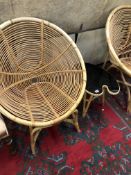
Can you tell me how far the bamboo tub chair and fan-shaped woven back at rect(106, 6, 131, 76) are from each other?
459mm

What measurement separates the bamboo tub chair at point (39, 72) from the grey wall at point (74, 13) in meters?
0.14

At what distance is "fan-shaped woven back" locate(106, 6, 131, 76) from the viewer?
6.95 ft

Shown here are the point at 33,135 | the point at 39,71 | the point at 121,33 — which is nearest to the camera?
the point at 33,135

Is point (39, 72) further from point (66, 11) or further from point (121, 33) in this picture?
point (121, 33)

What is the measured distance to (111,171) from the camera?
1975mm

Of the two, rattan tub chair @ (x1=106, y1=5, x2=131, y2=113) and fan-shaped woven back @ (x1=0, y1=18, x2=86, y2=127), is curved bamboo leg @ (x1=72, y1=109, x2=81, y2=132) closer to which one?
fan-shaped woven back @ (x1=0, y1=18, x2=86, y2=127)

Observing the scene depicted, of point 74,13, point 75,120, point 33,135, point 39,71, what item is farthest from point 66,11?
point 33,135

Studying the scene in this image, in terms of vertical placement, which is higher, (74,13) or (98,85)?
(74,13)

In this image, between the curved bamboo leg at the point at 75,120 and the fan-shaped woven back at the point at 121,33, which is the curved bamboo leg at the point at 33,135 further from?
the fan-shaped woven back at the point at 121,33

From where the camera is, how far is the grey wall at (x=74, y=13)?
1.83 metres

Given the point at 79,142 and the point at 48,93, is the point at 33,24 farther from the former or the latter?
the point at 79,142

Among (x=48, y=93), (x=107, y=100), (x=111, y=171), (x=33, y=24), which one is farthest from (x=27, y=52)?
(x=111, y=171)

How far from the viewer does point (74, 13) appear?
209 cm

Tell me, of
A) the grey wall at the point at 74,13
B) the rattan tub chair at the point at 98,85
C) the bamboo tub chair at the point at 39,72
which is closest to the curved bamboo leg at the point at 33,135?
the bamboo tub chair at the point at 39,72
